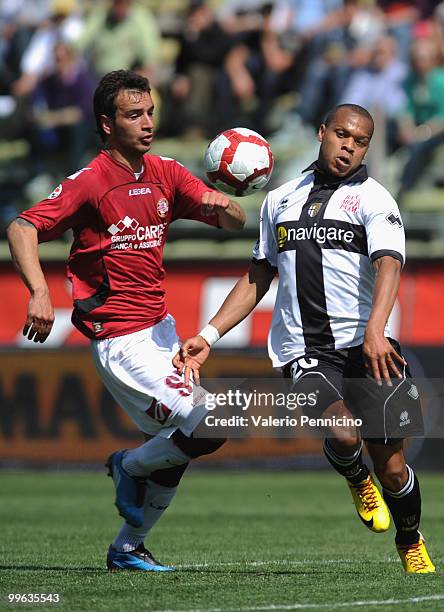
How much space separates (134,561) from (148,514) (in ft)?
0.91

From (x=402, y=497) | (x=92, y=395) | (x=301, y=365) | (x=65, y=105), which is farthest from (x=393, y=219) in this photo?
(x=65, y=105)

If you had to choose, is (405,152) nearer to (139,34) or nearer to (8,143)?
(139,34)

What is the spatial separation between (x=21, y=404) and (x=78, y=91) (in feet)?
15.0

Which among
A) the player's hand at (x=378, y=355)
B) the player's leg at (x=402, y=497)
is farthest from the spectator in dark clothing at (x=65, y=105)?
the player's hand at (x=378, y=355)

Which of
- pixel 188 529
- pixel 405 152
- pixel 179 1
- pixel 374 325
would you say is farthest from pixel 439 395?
pixel 179 1

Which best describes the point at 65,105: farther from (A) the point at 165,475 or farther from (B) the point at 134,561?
(B) the point at 134,561

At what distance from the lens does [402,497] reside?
260 inches

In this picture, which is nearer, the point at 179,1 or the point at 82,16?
the point at 82,16

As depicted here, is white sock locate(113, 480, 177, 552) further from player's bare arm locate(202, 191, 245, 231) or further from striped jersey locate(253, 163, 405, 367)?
player's bare arm locate(202, 191, 245, 231)

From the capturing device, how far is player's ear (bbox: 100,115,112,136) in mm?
7055

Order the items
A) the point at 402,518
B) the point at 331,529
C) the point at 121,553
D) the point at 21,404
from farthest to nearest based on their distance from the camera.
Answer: the point at 21,404
the point at 331,529
the point at 121,553
the point at 402,518

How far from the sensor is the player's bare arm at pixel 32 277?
6.27 meters

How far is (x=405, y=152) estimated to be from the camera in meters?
15.5

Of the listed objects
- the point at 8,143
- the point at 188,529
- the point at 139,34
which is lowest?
the point at 188,529
